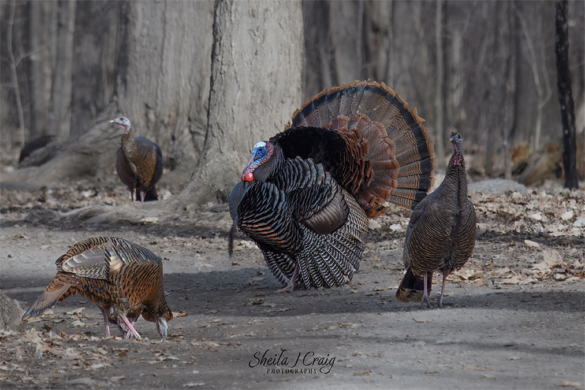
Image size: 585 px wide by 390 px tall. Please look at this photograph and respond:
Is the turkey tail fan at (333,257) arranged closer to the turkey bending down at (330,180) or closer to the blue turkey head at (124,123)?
the turkey bending down at (330,180)

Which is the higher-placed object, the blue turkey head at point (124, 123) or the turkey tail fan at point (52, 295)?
the blue turkey head at point (124, 123)

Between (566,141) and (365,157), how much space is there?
4415 mm

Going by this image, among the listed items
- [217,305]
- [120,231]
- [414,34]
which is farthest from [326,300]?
[414,34]

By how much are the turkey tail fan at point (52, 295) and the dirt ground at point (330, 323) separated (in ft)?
0.52

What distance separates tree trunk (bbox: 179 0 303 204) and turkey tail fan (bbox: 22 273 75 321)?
425 centimetres

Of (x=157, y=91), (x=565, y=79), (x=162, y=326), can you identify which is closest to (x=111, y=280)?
(x=162, y=326)

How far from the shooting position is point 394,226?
741cm

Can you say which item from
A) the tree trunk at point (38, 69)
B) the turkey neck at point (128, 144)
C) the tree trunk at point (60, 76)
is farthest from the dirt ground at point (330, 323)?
the tree trunk at point (60, 76)

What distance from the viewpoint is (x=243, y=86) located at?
26.8 ft

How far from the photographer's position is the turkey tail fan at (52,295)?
3.87 meters

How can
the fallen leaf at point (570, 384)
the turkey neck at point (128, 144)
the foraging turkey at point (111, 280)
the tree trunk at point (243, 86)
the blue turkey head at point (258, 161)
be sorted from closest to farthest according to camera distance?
the fallen leaf at point (570, 384) → the foraging turkey at point (111, 280) → the blue turkey head at point (258, 161) → the tree trunk at point (243, 86) → the turkey neck at point (128, 144)

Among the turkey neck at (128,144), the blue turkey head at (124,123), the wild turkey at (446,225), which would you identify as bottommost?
the wild turkey at (446,225)

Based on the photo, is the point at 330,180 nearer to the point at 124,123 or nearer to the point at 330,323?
the point at 330,323

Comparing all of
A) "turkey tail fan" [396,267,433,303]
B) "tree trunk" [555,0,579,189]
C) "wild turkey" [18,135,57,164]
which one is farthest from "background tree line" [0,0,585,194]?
"turkey tail fan" [396,267,433,303]
